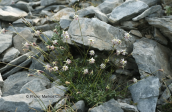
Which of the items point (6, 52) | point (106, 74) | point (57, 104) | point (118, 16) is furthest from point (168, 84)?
point (6, 52)

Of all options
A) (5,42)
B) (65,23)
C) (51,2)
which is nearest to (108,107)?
(65,23)

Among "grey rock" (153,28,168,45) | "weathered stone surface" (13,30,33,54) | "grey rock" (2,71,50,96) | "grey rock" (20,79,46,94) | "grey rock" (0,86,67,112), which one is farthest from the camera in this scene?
"weathered stone surface" (13,30,33,54)

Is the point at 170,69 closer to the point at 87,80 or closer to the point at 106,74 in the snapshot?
the point at 106,74

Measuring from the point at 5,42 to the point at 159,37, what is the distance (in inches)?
203

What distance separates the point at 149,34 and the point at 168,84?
5.82ft

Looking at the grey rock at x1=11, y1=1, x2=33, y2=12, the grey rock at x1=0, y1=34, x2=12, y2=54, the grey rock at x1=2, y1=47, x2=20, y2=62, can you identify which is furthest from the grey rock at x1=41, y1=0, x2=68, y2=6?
the grey rock at x1=2, y1=47, x2=20, y2=62

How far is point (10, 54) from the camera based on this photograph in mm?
5098

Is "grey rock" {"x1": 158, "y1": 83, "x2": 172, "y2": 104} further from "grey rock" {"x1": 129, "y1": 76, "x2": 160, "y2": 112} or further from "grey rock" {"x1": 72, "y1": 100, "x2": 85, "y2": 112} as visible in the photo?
"grey rock" {"x1": 72, "y1": 100, "x2": 85, "y2": 112}

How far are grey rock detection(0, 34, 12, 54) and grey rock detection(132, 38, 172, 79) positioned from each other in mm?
4177

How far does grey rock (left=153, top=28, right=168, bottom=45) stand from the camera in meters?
4.95

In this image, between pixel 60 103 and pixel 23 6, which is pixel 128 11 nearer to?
pixel 60 103

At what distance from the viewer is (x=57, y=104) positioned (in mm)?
3564

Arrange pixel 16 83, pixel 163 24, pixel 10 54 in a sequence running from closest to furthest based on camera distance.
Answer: pixel 16 83 → pixel 163 24 → pixel 10 54

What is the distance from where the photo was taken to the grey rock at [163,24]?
15.1ft
